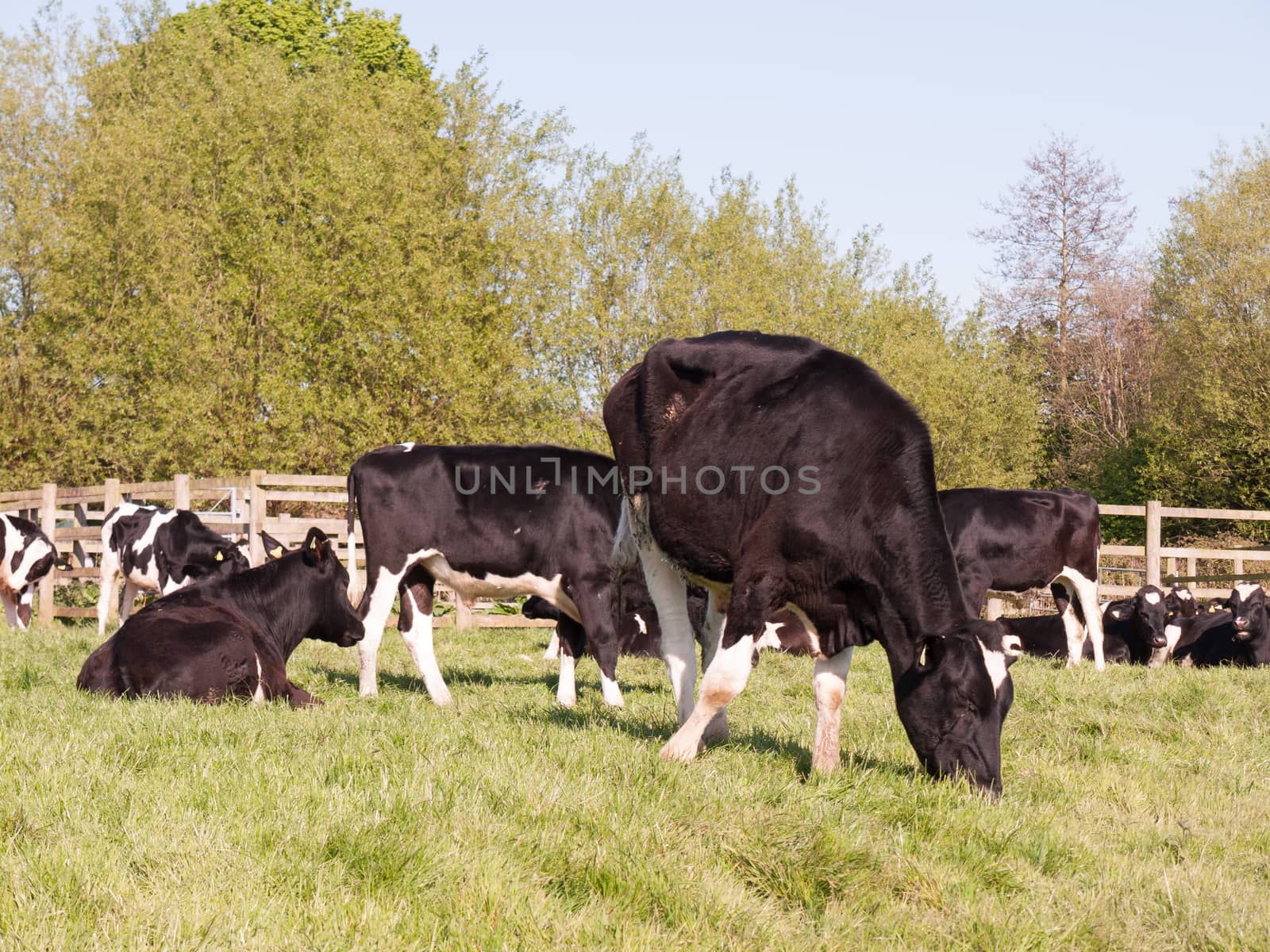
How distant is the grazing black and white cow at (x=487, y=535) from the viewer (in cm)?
943

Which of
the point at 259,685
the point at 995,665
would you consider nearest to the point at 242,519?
the point at 259,685

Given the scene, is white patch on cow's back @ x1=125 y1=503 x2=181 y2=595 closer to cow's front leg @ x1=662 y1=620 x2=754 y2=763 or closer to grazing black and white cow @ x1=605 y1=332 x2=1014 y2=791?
grazing black and white cow @ x1=605 y1=332 x2=1014 y2=791

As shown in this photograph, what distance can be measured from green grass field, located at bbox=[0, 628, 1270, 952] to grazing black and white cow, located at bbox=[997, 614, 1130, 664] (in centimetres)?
848

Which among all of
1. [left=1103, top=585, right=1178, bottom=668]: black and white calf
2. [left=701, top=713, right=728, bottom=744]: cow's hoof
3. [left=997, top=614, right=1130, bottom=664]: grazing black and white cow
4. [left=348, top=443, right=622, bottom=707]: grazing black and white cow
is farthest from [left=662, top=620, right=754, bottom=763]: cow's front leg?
[left=1103, top=585, right=1178, bottom=668]: black and white calf

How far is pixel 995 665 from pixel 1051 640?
34.7 ft

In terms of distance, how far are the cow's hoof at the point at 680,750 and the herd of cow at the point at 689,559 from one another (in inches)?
0.6

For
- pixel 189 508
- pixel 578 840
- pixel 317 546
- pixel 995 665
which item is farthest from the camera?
pixel 189 508

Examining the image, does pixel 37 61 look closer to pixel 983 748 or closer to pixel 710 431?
pixel 710 431

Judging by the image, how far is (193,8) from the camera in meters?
36.0

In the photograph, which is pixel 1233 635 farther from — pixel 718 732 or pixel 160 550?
pixel 160 550

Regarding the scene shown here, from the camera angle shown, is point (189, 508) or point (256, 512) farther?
point (189, 508)

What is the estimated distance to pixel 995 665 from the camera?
5.57 meters

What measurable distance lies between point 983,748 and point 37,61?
2724cm

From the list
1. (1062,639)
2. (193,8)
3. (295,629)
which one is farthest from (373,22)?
(295,629)
